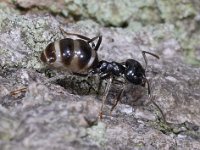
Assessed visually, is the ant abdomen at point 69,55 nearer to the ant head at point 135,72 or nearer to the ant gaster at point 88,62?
the ant gaster at point 88,62

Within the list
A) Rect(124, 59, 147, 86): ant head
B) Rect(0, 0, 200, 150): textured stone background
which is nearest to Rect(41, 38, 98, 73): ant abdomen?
Rect(0, 0, 200, 150): textured stone background

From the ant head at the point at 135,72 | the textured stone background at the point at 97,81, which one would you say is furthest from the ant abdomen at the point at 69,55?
the ant head at the point at 135,72

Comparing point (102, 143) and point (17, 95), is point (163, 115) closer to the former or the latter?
point (102, 143)

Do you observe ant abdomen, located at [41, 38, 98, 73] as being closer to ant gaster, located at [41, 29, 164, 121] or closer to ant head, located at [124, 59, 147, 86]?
ant gaster, located at [41, 29, 164, 121]

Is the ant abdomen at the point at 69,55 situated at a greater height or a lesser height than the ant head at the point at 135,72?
greater

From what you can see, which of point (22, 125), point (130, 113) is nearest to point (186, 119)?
point (130, 113)

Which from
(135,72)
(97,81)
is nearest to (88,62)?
(97,81)

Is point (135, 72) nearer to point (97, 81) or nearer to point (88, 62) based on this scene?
point (97, 81)

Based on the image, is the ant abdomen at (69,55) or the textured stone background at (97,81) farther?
the ant abdomen at (69,55)
